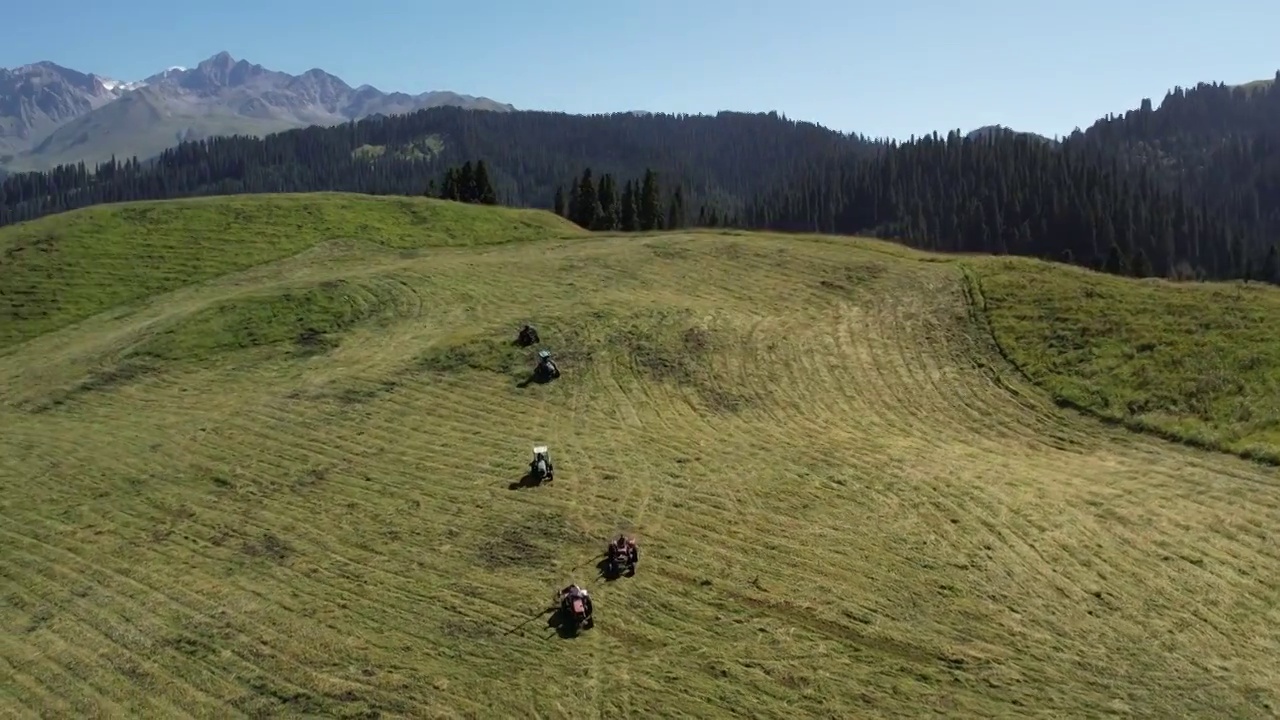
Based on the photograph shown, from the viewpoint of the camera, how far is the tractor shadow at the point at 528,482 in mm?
27484

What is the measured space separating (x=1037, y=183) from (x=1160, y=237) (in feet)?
72.8

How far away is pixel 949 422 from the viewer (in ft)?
105

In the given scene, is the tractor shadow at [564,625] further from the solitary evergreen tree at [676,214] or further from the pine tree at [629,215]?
the solitary evergreen tree at [676,214]

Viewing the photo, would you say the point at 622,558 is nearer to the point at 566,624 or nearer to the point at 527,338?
the point at 566,624

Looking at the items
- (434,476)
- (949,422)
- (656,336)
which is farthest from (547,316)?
(949,422)

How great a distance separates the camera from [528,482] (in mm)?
27656

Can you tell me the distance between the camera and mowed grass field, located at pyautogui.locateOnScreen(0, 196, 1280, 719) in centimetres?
1850

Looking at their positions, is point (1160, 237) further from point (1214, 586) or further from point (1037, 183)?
point (1214, 586)

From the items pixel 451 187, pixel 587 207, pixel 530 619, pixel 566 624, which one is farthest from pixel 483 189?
pixel 566 624

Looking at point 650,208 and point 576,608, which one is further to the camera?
point 650,208

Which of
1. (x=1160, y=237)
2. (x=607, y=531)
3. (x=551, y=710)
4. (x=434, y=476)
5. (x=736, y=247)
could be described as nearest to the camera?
(x=551, y=710)

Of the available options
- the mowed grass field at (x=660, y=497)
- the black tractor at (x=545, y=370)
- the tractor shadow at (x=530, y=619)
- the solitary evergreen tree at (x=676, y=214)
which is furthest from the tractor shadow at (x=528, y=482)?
the solitary evergreen tree at (x=676, y=214)

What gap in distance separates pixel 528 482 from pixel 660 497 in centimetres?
409

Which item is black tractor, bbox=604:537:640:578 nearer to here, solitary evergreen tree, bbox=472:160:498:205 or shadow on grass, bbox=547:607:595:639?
shadow on grass, bbox=547:607:595:639
